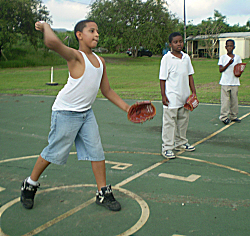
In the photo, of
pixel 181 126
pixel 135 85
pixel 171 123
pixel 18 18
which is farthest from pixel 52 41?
pixel 18 18

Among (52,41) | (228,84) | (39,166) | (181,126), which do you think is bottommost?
(39,166)

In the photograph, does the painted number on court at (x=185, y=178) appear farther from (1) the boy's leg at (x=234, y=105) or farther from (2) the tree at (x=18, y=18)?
(2) the tree at (x=18, y=18)

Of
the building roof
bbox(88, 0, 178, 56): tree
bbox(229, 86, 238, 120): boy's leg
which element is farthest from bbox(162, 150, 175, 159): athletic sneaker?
the building roof

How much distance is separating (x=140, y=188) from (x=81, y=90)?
152 cm

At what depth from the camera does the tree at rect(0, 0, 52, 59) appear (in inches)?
1385

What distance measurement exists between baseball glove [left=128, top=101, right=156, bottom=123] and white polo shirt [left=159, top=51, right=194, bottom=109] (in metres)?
1.66

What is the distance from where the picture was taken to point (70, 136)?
3732 mm

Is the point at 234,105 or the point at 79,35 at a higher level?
the point at 79,35

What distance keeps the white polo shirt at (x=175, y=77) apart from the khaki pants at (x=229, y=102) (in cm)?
281

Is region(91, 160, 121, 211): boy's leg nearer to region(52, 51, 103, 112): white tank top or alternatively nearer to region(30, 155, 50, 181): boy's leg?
region(30, 155, 50, 181): boy's leg

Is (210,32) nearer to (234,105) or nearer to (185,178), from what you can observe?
(234,105)

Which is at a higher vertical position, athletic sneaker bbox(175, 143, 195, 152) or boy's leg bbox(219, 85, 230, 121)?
boy's leg bbox(219, 85, 230, 121)

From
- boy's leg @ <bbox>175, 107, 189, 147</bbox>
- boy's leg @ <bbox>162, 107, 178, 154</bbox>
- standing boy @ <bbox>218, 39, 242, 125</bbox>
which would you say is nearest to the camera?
boy's leg @ <bbox>162, 107, 178, 154</bbox>

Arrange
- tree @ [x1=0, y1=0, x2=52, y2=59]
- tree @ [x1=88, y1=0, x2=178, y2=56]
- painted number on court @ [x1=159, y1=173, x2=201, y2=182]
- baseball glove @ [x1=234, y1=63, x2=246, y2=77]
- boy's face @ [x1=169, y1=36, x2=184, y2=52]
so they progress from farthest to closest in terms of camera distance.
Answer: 1. tree @ [x1=88, y1=0, x2=178, y2=56]
2. tree @ [x1=0, y1=0, x2=52, y2=59]
3. baseball glove @ [x1=234, y1=63, x2=246, y2=77]
4. boy's face @ [x1=169, y1=36, x2=184, y2=52]
5. painted number on court @ [x1=159, y1=173, x2=201, y2=182]
